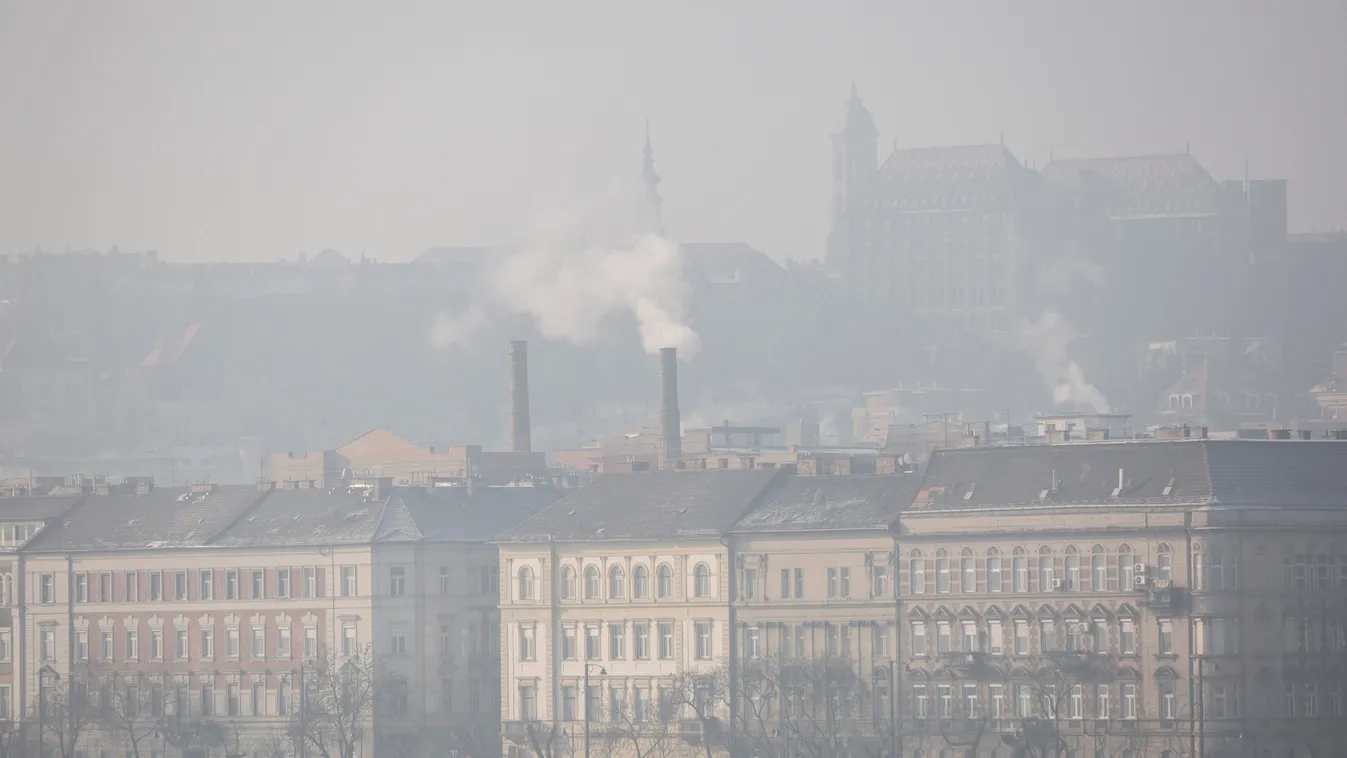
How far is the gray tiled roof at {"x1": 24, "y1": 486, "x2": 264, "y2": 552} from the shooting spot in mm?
112438

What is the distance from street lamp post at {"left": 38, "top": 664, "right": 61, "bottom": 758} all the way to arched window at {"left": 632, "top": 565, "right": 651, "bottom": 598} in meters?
17.3

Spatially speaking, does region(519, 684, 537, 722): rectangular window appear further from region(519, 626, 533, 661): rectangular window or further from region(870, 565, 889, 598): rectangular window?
region(870, 565, 889, 598): rectangular window

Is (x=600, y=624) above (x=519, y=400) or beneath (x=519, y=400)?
beneath

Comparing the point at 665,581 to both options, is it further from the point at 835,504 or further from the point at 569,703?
the point at 835,504

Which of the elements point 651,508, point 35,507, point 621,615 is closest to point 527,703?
point 621,615

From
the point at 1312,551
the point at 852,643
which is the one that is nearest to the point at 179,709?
the point at 852,643

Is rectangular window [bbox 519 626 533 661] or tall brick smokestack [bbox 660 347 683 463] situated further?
tall brick smokestack [bbox 660 347 683 463]

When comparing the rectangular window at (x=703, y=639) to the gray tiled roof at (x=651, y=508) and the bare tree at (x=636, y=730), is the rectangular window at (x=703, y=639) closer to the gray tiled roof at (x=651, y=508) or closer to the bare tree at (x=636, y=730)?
the bare tree at (x=636, y=730)

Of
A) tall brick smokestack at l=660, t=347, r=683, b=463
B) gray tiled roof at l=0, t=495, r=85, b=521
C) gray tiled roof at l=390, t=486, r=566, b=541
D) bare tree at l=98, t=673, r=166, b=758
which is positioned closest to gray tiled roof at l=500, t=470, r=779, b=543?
gray tiled roof at l=390, t=486, r=566, b=541

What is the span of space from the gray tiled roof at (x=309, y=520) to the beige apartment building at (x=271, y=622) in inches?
2.9

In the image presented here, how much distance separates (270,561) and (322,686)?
22.7 feet

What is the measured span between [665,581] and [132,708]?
17095mm

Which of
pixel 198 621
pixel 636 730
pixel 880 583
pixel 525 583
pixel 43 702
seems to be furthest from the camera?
pixel 198 621

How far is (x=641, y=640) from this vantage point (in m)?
101
